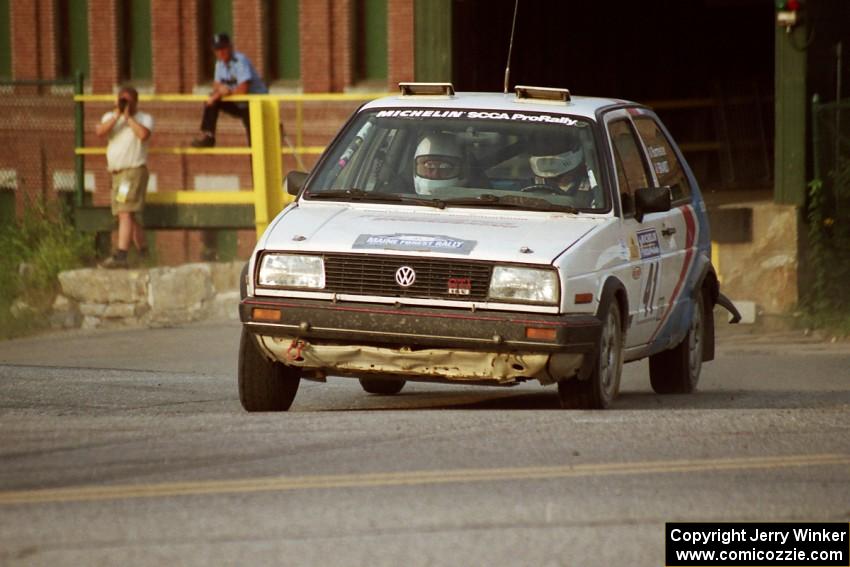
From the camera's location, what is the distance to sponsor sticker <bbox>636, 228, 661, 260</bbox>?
10.5 metres

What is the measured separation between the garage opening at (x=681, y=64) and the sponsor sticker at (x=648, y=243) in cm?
1235

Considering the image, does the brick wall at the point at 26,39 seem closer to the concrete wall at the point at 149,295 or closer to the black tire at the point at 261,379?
the concrete wall at the point at 149,295

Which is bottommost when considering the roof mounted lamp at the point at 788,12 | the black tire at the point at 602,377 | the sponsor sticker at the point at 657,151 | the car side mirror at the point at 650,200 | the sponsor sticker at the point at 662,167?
the black tire at the point at 602,377

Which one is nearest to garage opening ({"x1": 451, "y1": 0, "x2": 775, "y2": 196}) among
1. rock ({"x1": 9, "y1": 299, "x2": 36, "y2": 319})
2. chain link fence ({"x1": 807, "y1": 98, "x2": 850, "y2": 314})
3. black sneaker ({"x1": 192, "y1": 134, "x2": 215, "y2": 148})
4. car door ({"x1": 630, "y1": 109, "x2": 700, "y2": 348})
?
black sneaker ({"x1": 192, "y1": 134, "x2": 215, "y2": 148})

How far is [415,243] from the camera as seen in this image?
9484mm

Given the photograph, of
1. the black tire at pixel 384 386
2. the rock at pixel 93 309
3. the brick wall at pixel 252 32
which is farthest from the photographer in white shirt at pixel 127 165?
the black tire at pixel 384 386

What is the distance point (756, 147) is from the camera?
26.7 metres

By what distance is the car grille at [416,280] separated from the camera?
368 inches

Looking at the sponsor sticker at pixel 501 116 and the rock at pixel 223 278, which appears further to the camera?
the rock at pixel 223 278

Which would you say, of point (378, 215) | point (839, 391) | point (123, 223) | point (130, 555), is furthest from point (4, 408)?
point (123, 223)

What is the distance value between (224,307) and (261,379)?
28.4 feet

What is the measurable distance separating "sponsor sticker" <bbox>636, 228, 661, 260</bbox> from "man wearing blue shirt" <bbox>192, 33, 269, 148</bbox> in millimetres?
10047

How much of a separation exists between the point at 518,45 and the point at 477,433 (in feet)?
52.9

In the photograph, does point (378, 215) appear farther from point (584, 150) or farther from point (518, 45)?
point (518, 45)
